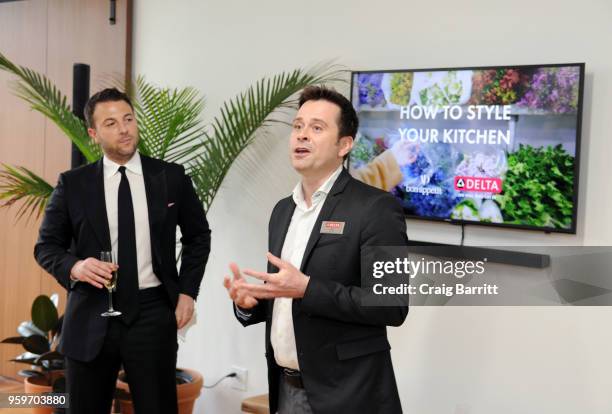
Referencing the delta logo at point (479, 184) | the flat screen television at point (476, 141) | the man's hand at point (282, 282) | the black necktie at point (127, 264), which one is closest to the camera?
the man's hand at point (282, 282)

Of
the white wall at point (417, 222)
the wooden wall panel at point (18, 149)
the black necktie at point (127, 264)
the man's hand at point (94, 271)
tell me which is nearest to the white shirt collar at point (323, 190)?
the man's hand at point (94, 271)

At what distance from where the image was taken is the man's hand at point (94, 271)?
2766mm

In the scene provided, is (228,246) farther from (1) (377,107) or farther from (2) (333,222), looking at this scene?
(2) (333,222)

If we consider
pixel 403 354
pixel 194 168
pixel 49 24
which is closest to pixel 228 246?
pixel 194 168

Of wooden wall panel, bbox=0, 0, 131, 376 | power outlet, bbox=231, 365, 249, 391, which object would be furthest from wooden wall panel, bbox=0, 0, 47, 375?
power outlet, bbox=231, 365, 249, 391

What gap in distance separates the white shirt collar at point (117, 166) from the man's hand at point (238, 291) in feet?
3.48

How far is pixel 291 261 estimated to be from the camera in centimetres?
231

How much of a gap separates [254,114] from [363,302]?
7.40 ft

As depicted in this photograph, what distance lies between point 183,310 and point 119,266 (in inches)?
12.8

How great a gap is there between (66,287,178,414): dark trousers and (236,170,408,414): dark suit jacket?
100 cm

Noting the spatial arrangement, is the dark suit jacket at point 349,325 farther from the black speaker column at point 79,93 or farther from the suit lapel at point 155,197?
the black speaker column at point 79,93

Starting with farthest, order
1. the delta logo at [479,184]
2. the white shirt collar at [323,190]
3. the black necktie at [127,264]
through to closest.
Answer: the delta logo at [479,184] → the black necktie at [127,264] → the white shirt collar at [323,190]

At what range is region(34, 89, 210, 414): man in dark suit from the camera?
298 cm

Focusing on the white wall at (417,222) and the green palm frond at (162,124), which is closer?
the white wall at (417,222)
